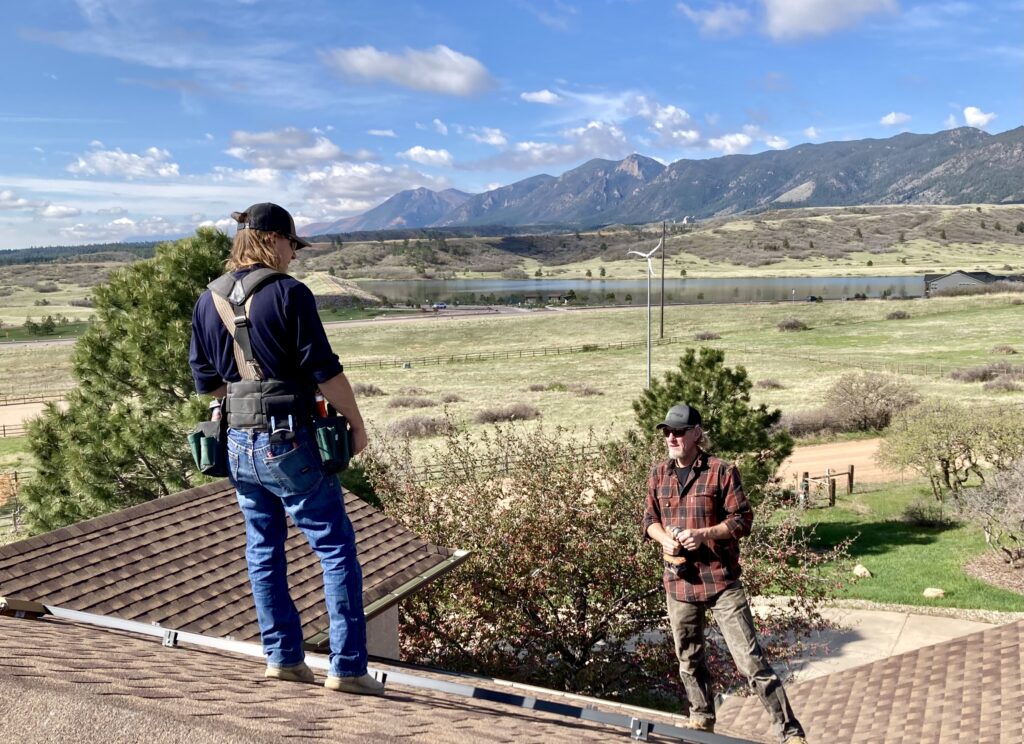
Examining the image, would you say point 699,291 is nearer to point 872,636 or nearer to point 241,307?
point 872,636

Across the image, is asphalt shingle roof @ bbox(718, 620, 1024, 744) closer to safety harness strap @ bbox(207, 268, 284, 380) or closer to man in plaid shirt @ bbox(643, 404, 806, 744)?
man in plaid shirt @ bbox(643, 404, 806, 744)

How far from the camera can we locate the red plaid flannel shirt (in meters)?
5.75

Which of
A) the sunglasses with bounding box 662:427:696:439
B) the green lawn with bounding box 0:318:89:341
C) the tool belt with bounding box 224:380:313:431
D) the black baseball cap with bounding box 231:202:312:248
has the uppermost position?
the black baseball cap with bounding box 231:202:312:248

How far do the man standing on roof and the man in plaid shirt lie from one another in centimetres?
244

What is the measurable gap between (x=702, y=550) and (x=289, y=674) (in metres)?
2.96

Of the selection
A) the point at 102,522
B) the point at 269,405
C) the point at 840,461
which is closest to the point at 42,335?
the point at 840,461

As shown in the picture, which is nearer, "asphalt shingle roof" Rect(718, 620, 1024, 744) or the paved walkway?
"asphalt shingle roof" Rect(718, 620, 1024, 744)

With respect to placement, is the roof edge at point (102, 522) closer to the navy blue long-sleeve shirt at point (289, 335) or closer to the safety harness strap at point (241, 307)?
the safety harness strap at point (241, 307)

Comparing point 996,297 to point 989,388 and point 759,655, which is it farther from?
point 759,655

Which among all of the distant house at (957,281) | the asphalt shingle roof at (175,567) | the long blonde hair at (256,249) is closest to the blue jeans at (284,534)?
the long blonde hair at (256,249)

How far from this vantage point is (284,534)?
4.71 meters

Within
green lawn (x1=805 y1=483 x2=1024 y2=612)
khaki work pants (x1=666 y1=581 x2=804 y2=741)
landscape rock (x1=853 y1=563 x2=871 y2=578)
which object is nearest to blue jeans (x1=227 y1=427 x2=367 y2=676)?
khaki work pants (x1=666 y1=581 x2=804 y2=741)

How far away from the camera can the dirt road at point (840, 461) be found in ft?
113

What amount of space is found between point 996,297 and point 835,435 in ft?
274
